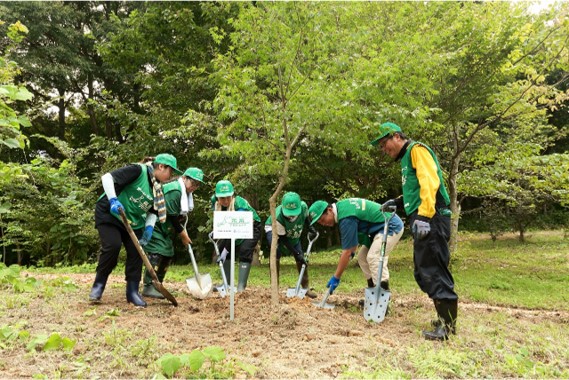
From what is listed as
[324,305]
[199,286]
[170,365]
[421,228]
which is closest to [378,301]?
[324,305]

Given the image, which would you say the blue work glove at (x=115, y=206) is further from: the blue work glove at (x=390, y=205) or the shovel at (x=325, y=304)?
the blue work glove at (x=390, y=205)

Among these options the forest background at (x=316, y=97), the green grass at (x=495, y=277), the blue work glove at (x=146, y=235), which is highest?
the forest background at (x=316, y=97)

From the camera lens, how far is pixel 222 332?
383 cm

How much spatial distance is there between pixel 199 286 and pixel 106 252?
4.39ft

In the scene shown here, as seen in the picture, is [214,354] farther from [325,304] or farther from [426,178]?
[325,304]

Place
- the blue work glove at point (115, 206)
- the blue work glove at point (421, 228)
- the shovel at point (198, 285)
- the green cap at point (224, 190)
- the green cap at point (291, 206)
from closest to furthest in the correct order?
the blue work glove at point (421, 228), the blue work glove at point (115, 206), the shovel at point (198, 285), the green cap at point (224, 190), the green cap at point (291, 206)

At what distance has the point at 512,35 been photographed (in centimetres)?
855

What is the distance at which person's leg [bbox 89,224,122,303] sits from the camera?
14.8ft

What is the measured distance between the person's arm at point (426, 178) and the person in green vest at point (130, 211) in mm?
2578

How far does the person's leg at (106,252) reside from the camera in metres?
4.52

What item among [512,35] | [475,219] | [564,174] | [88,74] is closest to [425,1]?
[512,35]

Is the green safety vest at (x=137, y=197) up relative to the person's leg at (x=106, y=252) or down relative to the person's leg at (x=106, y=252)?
up

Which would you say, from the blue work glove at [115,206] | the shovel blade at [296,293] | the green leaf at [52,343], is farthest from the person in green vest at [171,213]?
the green leaf at [52,343]

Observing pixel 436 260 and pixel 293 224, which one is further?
pixel 293 224
